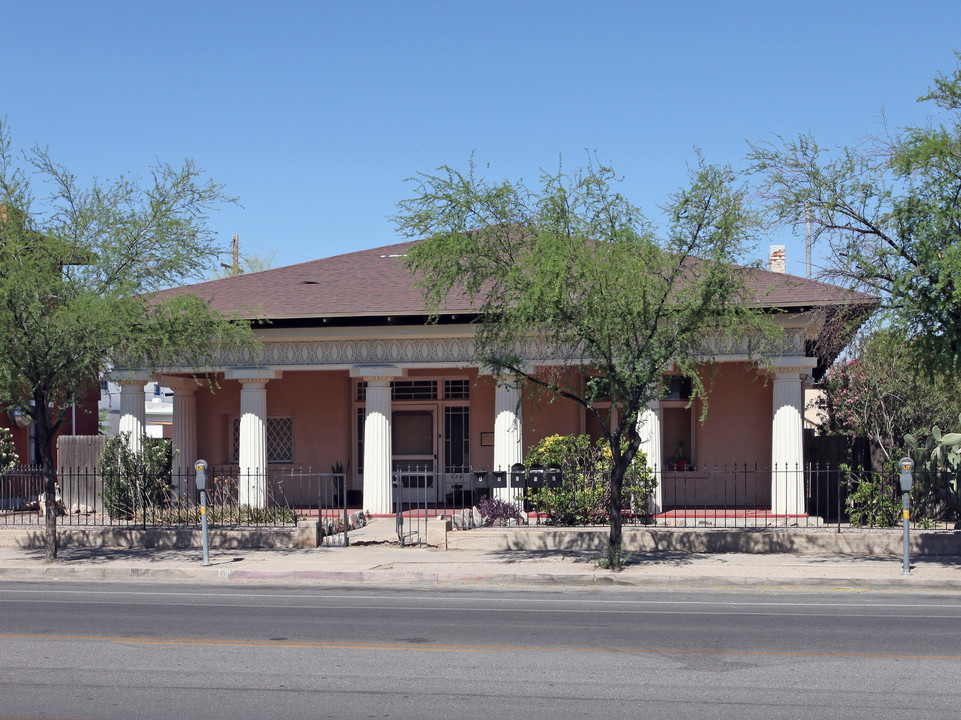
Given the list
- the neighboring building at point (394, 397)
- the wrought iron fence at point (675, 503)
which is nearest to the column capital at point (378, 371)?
the neighboring building at point (394, 397)

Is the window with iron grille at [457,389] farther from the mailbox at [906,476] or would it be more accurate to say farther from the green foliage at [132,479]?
the mailbox at [906,476]

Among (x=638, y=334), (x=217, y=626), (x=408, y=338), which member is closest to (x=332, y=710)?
(x=217, y=626)

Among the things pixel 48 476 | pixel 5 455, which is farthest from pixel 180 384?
pixel 48 476

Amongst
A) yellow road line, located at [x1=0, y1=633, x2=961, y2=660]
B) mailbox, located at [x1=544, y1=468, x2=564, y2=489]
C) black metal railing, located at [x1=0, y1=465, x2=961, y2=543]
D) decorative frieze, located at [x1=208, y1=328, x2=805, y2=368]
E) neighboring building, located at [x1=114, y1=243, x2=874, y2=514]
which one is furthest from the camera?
decorative frieze, located at [x1=208, y1=328, x2=805, y2=368]

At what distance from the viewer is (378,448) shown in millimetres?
20219

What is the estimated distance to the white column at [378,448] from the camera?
2023 cm

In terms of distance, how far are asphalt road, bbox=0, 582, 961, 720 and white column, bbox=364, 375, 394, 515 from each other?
7631 millimetres

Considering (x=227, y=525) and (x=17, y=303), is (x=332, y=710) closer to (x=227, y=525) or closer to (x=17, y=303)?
(x=17, y=303)

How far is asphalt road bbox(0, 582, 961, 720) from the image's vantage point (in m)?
7.03

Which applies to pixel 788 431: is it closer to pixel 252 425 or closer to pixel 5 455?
pixel 252 425

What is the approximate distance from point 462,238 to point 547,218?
1190 millimetres

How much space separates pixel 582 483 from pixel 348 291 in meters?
7.03

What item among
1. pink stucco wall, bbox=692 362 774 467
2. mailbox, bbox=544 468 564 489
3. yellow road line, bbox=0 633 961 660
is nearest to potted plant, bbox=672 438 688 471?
pink stucco wall, bbox=692 362 774 467

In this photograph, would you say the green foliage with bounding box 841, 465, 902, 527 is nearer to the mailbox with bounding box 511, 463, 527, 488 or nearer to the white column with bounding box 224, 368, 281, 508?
the mailbox with bounding box 511, 463, 527, 488
